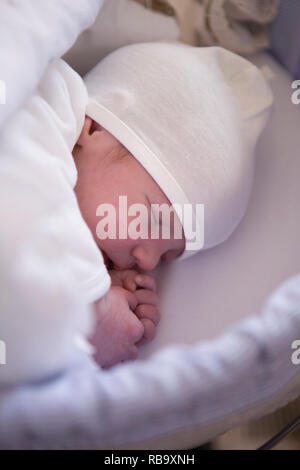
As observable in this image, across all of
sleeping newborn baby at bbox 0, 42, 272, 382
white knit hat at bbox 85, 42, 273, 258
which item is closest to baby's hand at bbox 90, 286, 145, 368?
sleeping newborn baby at bbox 0, 42, 272, 382

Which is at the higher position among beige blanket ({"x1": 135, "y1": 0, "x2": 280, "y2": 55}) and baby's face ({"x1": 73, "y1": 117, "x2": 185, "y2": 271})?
beige blanket ({"x1": 135, "y1": 0, "x2": 280, "y2": 55})

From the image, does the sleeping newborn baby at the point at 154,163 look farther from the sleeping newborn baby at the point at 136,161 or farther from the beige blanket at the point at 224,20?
the beige blanket at the point at 224,20

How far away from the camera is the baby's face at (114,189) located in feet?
2.06

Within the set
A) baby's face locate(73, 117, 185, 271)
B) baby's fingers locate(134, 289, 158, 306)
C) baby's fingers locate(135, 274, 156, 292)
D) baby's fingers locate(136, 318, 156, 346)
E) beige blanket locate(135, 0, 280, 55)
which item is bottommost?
baby's fingers locate(136, 318, 156, 346)

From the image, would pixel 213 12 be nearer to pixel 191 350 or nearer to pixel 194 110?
pixel 194 110

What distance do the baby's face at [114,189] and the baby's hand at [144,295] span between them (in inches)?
0.9

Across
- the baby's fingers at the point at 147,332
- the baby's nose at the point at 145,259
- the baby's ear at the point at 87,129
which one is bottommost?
the baby's fingers at the point at 147,332

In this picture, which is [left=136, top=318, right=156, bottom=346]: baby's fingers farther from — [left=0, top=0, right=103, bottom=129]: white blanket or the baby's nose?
[left=0, top=0, right=103, bottom=129]: white blanket

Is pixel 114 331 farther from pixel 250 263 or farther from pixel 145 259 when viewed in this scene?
pixel 250 263

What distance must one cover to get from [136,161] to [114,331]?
7.9 inches

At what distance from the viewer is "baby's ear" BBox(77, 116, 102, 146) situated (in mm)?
657

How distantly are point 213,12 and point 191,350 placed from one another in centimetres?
56

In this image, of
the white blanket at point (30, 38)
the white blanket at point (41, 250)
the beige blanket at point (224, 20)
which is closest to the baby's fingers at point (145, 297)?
the white blanket at point (41, 250)
